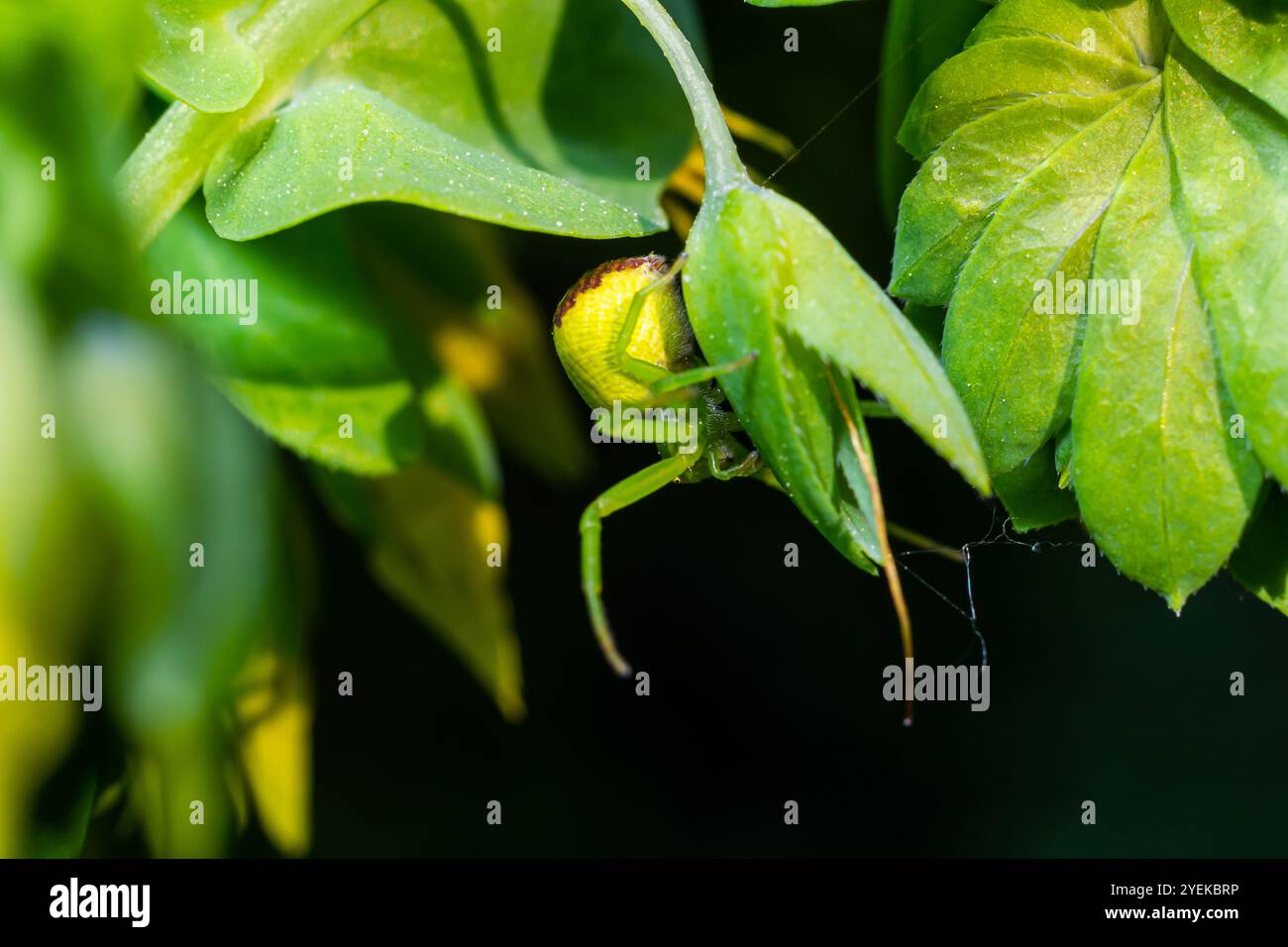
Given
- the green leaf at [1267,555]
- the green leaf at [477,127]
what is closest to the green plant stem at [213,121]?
the green leaf at [477,127]

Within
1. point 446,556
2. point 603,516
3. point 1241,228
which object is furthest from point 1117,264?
point 446,556

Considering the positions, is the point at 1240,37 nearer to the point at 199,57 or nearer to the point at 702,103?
the point at 702,103

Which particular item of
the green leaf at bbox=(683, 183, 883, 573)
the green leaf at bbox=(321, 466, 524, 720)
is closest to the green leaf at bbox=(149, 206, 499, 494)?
the green leaf at bbox=(321, 466, 524, 720)

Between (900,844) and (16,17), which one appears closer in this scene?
(16,17)

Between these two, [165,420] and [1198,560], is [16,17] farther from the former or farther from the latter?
[1198,560]

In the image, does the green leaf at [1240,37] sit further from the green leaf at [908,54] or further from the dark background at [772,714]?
the dark background at [772,714]

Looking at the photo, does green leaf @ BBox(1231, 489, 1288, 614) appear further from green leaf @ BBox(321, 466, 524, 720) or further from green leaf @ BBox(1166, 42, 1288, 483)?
green leaf @ BBox(321, 466, 524, 720)
